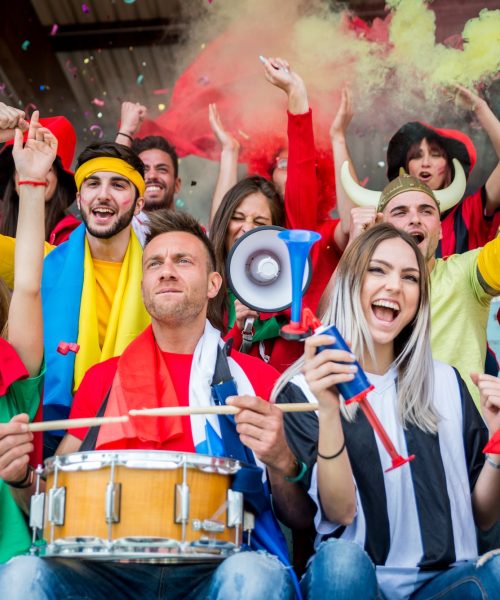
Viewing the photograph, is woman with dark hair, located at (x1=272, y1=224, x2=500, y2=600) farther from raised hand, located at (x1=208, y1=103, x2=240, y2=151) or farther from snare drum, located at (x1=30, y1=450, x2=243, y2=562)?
raised hand, located at (x1=208, y1=103, x2=240, y2=151)

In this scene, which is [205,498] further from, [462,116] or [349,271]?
[462,116]

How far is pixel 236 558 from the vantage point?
256cm

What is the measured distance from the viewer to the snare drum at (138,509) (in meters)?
2.54

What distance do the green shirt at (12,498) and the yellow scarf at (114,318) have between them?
0.70 meters

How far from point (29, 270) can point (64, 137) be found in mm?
2293

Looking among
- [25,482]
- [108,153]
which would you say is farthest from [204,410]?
[108,153]

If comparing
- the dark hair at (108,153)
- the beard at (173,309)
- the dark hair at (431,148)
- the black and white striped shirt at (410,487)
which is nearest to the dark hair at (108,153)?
the dark hair at (108,153)

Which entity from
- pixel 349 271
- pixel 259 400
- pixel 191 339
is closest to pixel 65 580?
pixel 259 400

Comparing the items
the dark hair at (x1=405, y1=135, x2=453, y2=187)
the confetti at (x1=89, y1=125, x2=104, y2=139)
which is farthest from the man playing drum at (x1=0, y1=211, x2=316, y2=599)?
the confetti at (x1=89, y1=125, x2=104, y2=139)

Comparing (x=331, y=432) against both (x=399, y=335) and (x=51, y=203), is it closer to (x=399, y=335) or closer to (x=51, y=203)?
(x=399, y=335)

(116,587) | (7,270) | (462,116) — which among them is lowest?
(116,587)

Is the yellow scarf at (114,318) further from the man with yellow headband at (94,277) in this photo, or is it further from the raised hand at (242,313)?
the raised hand at (242,313)

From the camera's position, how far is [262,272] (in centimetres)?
349

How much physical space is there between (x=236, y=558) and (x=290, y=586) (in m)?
0.15
